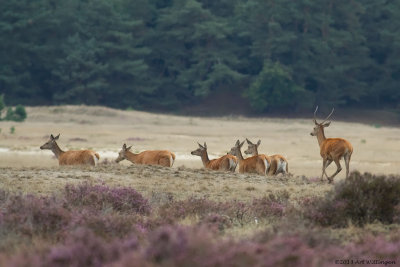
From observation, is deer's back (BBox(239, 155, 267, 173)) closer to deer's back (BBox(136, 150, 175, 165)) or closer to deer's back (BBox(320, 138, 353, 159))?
deer's back (BBox(320, 138, 353, 159))

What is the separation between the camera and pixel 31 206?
11016 mm

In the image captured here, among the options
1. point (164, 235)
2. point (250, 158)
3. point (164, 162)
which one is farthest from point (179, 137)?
point (164, 235)

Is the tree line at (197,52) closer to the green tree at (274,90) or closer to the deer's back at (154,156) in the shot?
the green tree at (274,90)

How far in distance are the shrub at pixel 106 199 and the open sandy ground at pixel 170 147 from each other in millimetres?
1901

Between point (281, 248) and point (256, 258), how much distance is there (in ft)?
2.49

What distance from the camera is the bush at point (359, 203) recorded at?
38.3ft

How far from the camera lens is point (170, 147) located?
3503 centimetres

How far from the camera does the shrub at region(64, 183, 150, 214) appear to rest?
1309cm

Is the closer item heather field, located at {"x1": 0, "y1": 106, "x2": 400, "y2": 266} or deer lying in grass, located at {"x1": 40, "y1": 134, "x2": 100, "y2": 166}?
heather field, located at {"x1": 0, "y1": 106, "x2": 400, "y2": 266}

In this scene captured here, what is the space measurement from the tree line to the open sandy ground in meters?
9.44

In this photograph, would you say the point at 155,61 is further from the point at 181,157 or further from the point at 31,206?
the point at 31,206

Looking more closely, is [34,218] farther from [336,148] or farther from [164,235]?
[336,148]

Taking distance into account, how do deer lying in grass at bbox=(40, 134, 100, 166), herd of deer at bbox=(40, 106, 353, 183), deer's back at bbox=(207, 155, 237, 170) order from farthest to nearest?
1. deer lying in grass at bbox=(40, 134, 100, 166)
2. deer's back at bbox=(207, 155, 237, 170)
3. herd of deer at bbox=(40, 106, 353, 183)

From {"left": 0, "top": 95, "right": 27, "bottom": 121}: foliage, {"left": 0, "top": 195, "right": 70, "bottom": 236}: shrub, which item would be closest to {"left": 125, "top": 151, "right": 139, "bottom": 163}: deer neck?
{"left": 0, "top": 195, "right": 70, "bottom": 236}: shrub
